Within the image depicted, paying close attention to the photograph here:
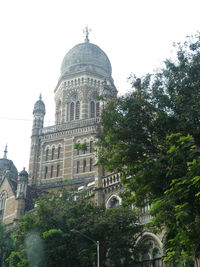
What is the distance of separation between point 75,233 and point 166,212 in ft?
33.5

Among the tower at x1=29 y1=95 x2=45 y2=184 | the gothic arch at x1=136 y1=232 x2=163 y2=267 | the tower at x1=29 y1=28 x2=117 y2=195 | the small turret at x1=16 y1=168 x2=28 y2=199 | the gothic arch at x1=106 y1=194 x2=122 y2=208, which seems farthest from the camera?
the tower at x1=29 y1=95 x2=45 y2=184

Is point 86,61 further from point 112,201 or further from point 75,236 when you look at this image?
point 75,236

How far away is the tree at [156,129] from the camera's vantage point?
1697 centimetres

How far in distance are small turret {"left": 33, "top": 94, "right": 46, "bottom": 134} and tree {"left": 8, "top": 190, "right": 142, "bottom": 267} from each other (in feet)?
72.5

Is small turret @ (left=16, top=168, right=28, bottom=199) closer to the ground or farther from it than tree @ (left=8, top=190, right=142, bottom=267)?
farther from it

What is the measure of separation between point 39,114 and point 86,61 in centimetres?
917

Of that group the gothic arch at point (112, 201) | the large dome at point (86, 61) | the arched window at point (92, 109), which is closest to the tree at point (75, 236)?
the gothic arch at point (112, 201)

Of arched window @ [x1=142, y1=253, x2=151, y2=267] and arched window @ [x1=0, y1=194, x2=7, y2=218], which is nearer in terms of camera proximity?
arched window @ [x1=142, y1=253, x2=151, y2=267]

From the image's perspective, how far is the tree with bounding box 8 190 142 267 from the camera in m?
23.4

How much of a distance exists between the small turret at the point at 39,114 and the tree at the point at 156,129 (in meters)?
27.2

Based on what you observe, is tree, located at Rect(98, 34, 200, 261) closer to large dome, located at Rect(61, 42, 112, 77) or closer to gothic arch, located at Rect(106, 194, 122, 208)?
gothic arch, located at Rect(106, 194, 122, 208)

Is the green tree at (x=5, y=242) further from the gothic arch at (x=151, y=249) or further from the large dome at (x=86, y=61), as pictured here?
the large dome at (x=86, y=61)

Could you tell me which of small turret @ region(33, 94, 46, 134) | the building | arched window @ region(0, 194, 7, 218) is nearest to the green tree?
the building

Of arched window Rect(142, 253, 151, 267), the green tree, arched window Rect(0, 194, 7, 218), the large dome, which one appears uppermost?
the large dome
